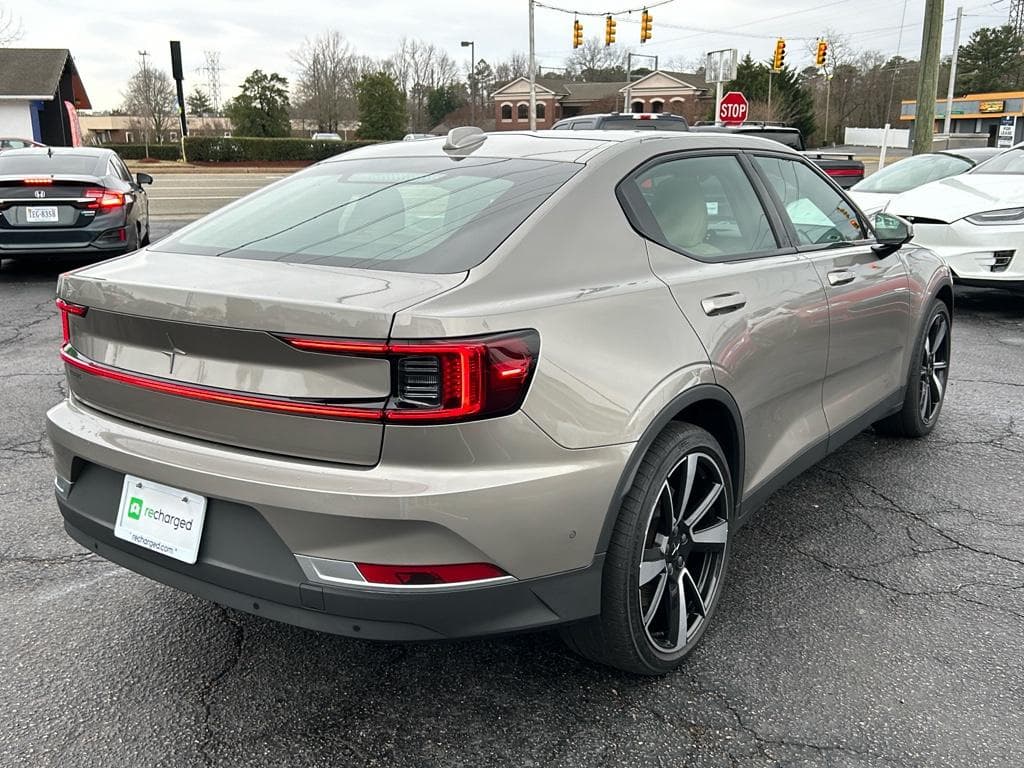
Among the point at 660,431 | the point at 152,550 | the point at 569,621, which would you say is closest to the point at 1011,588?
the point at 660,431

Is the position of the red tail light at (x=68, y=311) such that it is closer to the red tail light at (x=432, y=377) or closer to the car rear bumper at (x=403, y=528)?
the car rear bumper at (x=403, y=528)

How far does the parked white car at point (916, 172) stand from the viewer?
34.9ft

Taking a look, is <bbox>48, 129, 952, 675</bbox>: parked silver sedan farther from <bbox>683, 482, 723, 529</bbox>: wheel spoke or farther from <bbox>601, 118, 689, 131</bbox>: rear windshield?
<bbox>601, 118, 689, 131</bbox>: rear windshield

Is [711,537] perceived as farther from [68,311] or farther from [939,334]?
[939,334]

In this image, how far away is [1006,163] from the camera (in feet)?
30.2

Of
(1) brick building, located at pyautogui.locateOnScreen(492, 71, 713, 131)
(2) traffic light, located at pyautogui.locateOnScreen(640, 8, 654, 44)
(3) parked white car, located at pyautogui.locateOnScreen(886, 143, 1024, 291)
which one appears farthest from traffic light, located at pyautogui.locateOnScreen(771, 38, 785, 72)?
(1) brick building, located at pyautogui.locateOnScreen(492, 71, 713, 131)

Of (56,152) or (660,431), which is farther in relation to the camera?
(56,152)

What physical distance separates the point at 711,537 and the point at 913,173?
386 inches

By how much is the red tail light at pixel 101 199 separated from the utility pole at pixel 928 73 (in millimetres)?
13625

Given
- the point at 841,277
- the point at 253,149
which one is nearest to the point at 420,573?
the point at 841,277

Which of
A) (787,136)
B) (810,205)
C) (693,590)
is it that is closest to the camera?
(693,590)

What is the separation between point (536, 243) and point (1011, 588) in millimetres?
2232

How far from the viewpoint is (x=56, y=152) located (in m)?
10.5

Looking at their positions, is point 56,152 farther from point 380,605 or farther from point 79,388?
point 380,605
